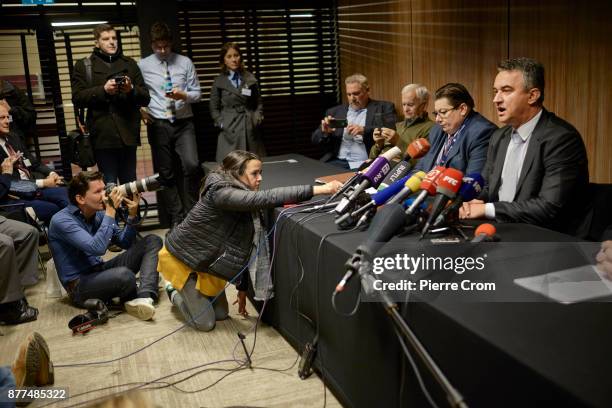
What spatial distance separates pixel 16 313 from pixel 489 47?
3434mm

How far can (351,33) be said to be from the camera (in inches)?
228

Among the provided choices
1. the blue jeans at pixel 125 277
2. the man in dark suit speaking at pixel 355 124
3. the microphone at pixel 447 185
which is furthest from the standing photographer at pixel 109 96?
the microphone at pixel 447 185

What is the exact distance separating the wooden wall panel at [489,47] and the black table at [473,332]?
1504 millimetres

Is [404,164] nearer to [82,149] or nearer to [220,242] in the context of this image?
[220,242]

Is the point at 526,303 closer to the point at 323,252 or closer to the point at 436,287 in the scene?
the point at 436,287

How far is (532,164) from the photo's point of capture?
2387 millimetres

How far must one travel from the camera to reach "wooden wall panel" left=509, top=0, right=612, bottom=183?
10.3 feet

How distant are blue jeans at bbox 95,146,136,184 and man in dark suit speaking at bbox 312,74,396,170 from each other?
5.26 feet

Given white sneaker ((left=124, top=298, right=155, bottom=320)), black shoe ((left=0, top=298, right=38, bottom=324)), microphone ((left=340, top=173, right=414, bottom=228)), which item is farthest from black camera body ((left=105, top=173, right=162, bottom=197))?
microphone ((left=340, top=173, right=414, bottom=228))

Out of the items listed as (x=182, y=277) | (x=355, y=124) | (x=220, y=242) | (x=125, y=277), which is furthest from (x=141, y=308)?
(x=355, y=124)

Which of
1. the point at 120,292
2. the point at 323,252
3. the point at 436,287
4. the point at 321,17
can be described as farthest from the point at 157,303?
the point at 321,17

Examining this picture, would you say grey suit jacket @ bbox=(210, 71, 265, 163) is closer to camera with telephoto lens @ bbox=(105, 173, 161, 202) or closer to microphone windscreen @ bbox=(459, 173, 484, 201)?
camera with telephoto lens @ bbox=(105, 173, 161, 202)

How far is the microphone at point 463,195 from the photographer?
1.97 m

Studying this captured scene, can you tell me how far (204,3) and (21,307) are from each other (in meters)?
3.32
